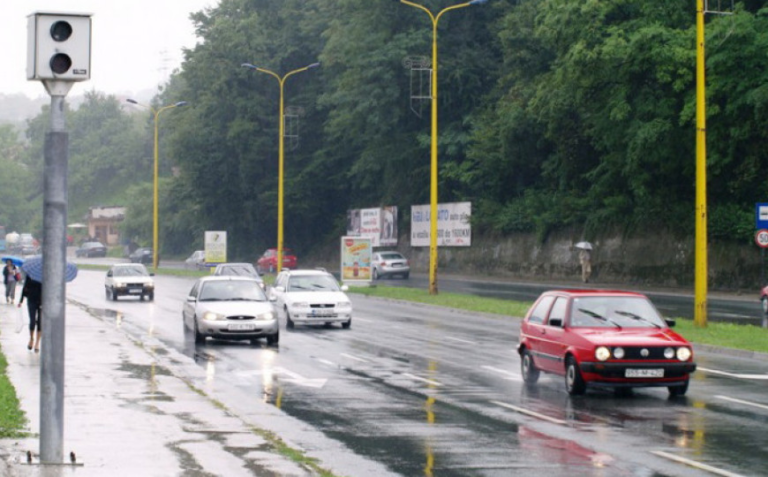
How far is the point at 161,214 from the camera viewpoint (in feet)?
381

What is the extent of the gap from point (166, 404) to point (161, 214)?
102 m

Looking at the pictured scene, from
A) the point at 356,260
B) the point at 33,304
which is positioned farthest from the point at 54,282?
the point at 356,260

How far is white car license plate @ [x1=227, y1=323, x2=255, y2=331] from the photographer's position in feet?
89.0

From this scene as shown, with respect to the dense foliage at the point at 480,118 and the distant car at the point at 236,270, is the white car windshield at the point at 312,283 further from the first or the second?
the dense foliage at the point at 480,118

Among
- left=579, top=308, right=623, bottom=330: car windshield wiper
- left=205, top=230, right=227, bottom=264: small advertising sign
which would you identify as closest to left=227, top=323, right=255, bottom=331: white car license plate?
left=579, top=308, right=623, bottom=330: car windshield wiper

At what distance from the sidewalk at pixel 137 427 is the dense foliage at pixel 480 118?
3235cm

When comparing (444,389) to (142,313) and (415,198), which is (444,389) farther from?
(415,198)

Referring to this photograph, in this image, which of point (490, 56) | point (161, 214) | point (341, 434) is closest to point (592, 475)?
point (341, 434)

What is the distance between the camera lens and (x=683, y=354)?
17531 millimetres

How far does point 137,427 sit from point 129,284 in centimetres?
3654

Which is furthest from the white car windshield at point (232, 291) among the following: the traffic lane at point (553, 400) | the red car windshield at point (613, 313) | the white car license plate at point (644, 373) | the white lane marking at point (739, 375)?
the white car license plate at point (644, 373)

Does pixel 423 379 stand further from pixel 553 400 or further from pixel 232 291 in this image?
pixel 232 291

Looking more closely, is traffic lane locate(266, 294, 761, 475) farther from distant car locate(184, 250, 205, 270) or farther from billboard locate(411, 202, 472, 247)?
distant car locate(184, 250, 205, 270)

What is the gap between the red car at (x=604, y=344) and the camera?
684 inches
